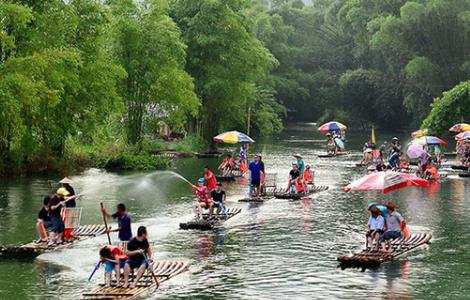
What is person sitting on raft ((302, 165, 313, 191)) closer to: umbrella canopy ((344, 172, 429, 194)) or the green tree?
umbrella canopy ((344, 172, 429, 194))

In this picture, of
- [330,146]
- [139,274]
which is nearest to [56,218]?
[139,274]

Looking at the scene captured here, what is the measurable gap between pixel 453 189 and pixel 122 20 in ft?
72.0

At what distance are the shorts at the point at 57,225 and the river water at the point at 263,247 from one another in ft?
2.08

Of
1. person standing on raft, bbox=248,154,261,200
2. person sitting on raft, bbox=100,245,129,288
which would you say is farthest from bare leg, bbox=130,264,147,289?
person standing on raft, bbox=248,154,261,200

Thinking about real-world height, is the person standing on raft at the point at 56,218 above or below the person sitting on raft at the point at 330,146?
below

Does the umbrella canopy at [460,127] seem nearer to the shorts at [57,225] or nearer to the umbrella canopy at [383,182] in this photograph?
the umbrella canopy at [383,182]

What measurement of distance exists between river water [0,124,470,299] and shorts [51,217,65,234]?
63cm

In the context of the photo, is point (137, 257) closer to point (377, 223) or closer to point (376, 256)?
point (376, 256)

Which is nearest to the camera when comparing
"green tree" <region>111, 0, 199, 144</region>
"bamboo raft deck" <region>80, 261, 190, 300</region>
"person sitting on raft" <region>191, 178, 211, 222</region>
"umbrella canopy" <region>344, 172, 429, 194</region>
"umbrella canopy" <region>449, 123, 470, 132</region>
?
"bamboo raft deck" <region>80, 261, 190, 300</region>

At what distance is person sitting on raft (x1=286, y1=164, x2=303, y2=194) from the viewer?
93.4 ft

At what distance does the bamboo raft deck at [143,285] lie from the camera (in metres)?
13.7

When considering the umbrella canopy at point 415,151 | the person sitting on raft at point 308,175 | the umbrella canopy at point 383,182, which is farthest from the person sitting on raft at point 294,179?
the umbrella canopy at point 383,182

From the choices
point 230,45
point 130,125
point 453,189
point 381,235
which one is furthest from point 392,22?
point 381,235

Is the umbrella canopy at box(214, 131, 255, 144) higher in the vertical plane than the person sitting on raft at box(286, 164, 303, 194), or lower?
higher
